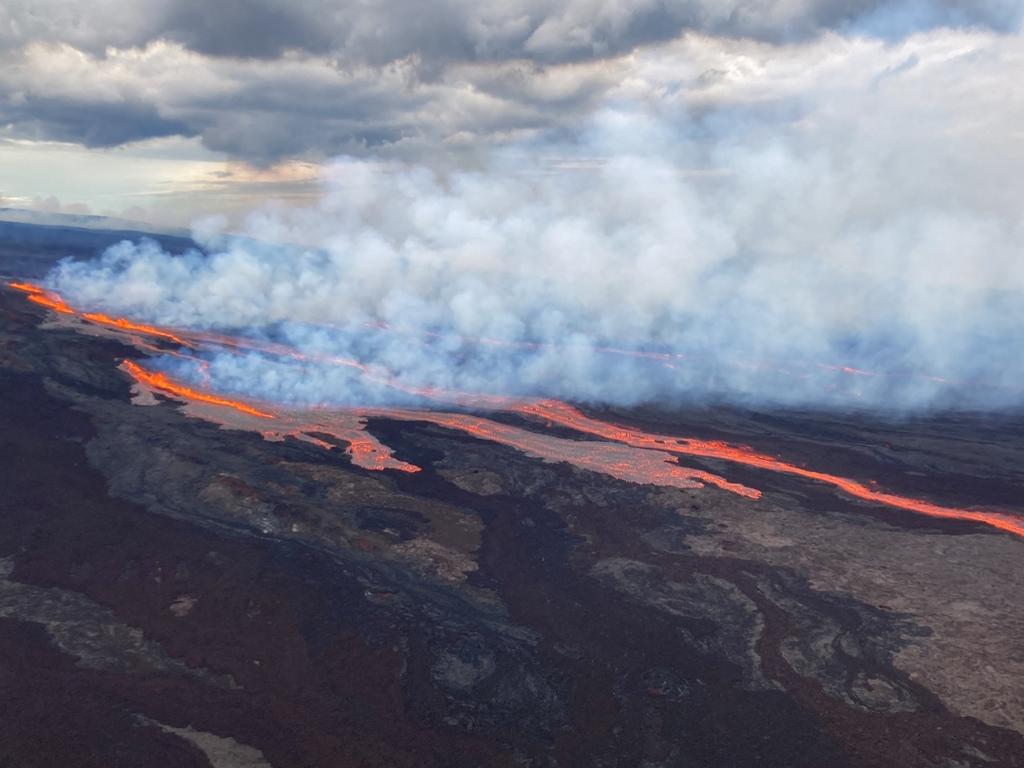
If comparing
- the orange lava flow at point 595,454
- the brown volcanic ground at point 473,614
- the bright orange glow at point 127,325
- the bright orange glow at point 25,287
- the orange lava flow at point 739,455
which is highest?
the bright orange glow at point 25,287

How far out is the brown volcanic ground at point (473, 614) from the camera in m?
20.3

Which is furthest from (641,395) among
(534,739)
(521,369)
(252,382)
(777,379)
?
(534,739)

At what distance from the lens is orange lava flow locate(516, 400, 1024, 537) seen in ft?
126

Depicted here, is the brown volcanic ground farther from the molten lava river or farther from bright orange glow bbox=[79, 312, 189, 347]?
bright orange glow bbox=[79, 312, 189, 347]

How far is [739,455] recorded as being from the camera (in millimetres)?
47406

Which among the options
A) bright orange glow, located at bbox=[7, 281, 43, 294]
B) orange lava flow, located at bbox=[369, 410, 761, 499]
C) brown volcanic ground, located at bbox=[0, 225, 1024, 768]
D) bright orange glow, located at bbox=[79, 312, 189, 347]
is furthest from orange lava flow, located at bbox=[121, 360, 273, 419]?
bright orange glow, located at bbox=[7, 281, 43, 294]

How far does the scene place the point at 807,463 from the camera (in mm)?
46406

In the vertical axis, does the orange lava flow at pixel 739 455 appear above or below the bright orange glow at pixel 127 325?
above

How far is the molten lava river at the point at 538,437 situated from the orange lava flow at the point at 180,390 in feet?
0.21

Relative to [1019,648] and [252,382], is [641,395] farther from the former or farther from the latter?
[1019,648]

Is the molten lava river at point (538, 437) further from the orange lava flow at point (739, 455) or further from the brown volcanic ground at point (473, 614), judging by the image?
the brown volcanic ground at point (473, 614)

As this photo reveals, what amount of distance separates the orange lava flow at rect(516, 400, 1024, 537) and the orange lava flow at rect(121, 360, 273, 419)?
18.3m

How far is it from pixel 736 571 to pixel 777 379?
152ft

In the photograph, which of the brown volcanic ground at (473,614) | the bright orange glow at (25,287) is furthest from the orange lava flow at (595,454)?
the bright orange glow at (25,287)
